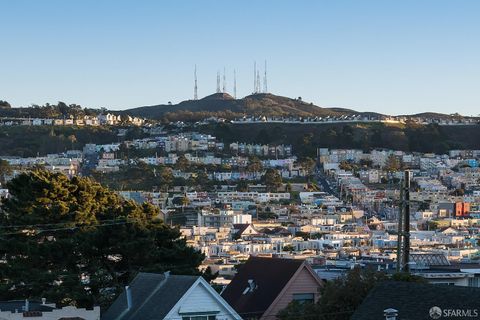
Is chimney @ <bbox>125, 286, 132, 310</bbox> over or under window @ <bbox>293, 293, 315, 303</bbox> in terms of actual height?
over

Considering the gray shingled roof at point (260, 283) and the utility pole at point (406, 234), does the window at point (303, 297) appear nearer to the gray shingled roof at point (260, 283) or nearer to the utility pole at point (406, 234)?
the gray shingled roof at point (260, 283)

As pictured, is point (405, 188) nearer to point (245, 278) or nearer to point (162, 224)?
point (245, 278)

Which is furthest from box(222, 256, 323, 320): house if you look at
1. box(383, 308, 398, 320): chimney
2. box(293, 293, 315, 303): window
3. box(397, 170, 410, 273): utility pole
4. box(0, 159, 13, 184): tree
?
box(0, 159, 13, 184): tree

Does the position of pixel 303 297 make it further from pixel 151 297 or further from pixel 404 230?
pixel 151 297

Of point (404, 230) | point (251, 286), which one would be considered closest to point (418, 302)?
point (404, 230)

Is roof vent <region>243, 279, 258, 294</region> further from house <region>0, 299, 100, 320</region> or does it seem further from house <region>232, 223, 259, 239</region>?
house <region>232, 223, 259, 239</region>

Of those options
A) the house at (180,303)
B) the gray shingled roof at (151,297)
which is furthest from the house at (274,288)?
Answer: the house at (180,303)
